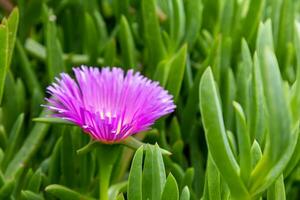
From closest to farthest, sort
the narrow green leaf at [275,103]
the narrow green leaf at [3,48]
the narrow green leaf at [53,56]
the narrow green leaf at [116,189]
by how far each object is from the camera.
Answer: the narrow green leaf at [275,103] < the narrow green leaf at [3,48] < the narrow green leaf at [116,189] < the narrow green leaf at [53,56]

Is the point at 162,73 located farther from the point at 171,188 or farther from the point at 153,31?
the point at 171,188

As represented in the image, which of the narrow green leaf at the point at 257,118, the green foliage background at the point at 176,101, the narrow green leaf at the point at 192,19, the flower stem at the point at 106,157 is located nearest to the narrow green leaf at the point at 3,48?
the green foliage background at the point at 176,101

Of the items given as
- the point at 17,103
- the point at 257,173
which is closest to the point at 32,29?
the point at 17,103

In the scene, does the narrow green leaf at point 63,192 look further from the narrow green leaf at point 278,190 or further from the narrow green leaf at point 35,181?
the narrow green leaf at point 278,190

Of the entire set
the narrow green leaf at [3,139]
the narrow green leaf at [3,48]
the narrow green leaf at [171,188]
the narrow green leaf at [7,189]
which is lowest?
the narrow green leaf at [171,188]

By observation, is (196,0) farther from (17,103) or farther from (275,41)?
(17,103)

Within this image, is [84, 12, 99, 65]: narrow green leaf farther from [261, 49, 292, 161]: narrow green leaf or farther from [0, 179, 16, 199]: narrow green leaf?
[261, 49, 292, 161]: narrow green leaf

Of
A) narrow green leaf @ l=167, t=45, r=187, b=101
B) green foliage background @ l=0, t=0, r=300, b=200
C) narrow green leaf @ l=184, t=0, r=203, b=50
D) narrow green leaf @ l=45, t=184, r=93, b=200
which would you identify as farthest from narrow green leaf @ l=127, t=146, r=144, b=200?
narrow green leaf @ l=184, t=0, r=203, b=50

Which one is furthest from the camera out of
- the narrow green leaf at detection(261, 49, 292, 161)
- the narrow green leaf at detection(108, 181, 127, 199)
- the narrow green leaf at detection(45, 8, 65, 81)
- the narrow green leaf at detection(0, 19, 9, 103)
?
the narrow green leaf at detection(45, 8, 65, 81)
